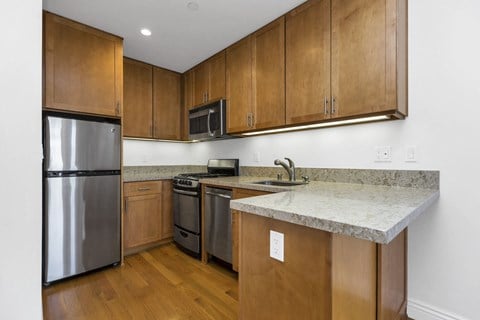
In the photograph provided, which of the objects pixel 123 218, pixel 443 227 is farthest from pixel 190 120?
pixel 443 227

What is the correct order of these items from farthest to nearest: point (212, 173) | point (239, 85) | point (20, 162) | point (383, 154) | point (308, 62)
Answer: point (212, 173), point (239, 85), point (308, 62), point (383, 154), point (20, 162)

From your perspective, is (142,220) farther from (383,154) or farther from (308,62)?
(383,154)

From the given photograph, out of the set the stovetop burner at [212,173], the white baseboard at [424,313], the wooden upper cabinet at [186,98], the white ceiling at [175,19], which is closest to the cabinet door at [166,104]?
the wooden upper cabinet at [186,98]

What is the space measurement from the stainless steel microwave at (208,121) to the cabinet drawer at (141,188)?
821 millimetres

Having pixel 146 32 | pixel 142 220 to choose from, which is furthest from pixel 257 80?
pixel 142 220

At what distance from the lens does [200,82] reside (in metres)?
3.09

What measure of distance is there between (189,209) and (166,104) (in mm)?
1621

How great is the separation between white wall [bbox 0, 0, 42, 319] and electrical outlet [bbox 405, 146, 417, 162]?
91.3 inches

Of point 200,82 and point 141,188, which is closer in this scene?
point 141,188

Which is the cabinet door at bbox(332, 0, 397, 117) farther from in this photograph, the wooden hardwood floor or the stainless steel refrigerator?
the stainless steel refrigerator

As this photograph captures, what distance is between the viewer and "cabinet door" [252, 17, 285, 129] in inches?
82.8

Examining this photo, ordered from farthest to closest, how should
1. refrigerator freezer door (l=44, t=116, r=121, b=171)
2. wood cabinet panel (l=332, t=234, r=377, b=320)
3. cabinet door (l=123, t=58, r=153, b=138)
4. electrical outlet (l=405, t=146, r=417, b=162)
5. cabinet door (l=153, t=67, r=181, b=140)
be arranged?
cabinet door (l=153, t=67, r=181, b=140) < cabinet door (l=123, t=58, r=153, b=138) < refrigerator freezer door (l=44, t=116, r=121, b=171) < electrical outlet (l=405, t=146, r=417, b=162) < wood cabinet panel (l=332, t=234, r=377, b=320)

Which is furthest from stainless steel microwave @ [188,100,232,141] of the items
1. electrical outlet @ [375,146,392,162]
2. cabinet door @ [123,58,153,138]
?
electrical outlet @ [375,146,392,162]

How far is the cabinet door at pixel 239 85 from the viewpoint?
7.91 feet
